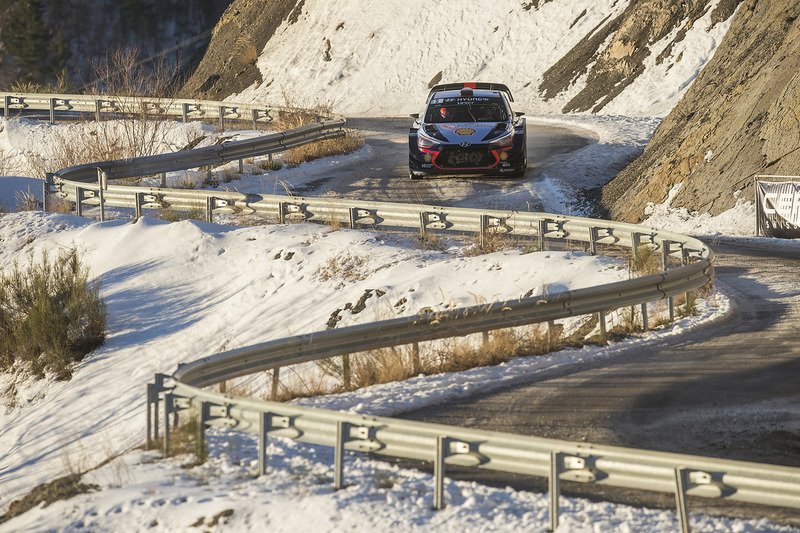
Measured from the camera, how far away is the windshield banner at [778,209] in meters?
15.2

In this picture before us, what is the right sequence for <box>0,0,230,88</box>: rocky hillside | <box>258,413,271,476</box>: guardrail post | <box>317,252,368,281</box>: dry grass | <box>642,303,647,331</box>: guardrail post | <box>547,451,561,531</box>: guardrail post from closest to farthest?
<box>547,451,561,531</box>: guardrail post
<box>258,413,271,476</box>: guardrail post
<box>642,303,647,331</box>: guardrail post
<box>317,252,368,281</box>: dry grass
<box>0,0,230,88</box>: rocky hillside

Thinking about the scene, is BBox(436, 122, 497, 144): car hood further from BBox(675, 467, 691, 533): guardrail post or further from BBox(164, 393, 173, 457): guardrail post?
BBox(675, 467, 691, 533): guardrail post

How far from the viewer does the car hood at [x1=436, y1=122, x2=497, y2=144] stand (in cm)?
1845

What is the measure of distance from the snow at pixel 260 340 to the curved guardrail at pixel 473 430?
0.88 ft

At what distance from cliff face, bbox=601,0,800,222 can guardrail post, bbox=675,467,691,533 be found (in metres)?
12.8

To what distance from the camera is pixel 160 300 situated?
13664mm

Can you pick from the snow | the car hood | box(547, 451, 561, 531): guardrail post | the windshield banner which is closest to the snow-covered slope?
the snow

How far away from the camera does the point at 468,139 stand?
18.5m

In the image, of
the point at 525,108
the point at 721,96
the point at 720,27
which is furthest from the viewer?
the point at 525,108

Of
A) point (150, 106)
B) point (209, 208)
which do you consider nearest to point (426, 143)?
point (209, 208)

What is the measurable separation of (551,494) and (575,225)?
8063mm

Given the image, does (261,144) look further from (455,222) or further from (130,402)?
(130,402)

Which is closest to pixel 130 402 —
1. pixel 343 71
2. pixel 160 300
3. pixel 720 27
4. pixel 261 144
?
pixel 160 300

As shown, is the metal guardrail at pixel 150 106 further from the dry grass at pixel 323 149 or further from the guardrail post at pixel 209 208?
the guardrail post at pixel 209 208
